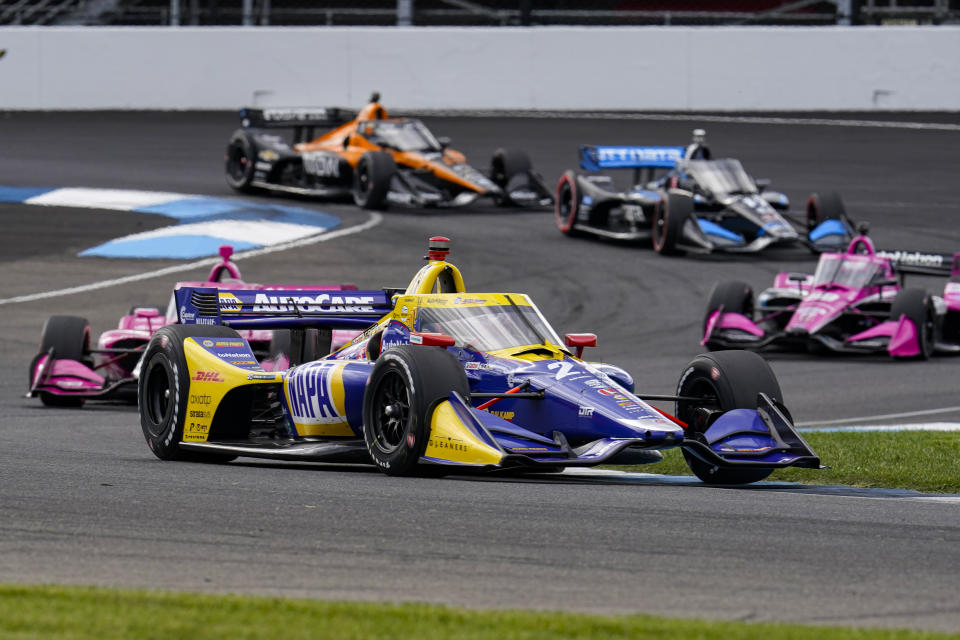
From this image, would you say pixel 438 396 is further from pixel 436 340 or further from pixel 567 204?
pixel 567 204

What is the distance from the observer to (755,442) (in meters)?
10.4

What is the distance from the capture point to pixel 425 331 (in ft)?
36.2

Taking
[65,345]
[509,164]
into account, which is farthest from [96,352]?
[509,164]

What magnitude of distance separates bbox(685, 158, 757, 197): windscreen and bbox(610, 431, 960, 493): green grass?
479 inches

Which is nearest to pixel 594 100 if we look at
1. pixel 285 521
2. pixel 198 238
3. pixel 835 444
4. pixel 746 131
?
pixel 746 131

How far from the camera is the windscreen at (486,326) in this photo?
1095cm

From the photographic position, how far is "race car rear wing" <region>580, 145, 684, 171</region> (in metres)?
26.1

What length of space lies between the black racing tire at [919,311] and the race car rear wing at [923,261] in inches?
31.4

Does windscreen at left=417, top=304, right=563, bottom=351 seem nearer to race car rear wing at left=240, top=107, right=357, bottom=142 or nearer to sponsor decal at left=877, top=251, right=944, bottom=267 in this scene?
sponsor decal at left=877, top=251, right=944, bottom=267

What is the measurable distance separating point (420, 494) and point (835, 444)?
4.55 m

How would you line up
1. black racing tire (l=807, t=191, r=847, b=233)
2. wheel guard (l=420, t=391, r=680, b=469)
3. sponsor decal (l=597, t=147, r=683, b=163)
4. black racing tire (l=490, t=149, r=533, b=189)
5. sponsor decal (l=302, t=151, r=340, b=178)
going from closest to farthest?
1. wheel guard (l=420, t=391, r=680, b=469)
2. black racing tire (l=807, t=191, r=847, b=233)
3. sponsor decal (l=597, t=147, r=683, b=163)
4. black racing tire (l=490, t=149, r=533, b=189)
5. sponsor decal (l=302, t=151, r=340, b=178)

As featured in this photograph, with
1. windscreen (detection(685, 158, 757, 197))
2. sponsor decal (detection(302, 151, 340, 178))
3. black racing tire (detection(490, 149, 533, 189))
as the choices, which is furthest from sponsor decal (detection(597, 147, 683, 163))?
sponsor decal (detection(302, 151, 340, 178))

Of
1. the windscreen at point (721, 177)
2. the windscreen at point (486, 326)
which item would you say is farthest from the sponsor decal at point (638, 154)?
the windscreen at point (486, 326)

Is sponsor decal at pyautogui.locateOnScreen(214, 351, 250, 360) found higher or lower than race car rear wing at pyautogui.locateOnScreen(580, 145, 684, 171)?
lower
